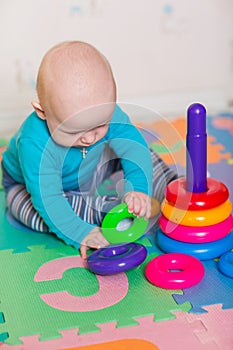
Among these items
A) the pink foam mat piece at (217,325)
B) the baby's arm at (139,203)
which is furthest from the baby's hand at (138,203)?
the pink foam mat piece at (217,325)

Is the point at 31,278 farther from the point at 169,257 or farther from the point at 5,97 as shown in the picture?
the point at 5,97

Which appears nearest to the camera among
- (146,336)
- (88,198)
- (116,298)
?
(146,336)

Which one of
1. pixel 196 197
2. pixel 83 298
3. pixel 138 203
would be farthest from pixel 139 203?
pixel 83 298

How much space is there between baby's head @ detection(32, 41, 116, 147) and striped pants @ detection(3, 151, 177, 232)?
0.19 m

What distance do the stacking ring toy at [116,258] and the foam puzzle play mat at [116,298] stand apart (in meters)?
0.03

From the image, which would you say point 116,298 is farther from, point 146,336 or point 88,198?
point 88,198

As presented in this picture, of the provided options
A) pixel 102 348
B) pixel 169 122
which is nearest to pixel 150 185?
pixel 102 348

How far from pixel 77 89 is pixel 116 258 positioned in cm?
30

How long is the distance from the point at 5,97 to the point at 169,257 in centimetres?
104

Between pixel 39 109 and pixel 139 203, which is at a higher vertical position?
pixel 39 109

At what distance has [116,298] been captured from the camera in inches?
41.9

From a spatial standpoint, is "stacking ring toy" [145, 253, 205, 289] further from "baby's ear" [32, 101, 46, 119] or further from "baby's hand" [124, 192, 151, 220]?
"baby's ear" [32, 101, 46, 119]

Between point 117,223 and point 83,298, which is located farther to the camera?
point 117,223

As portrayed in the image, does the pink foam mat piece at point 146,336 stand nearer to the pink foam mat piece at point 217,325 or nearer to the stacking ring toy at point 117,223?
the pink foam mat piece at point 217,325
